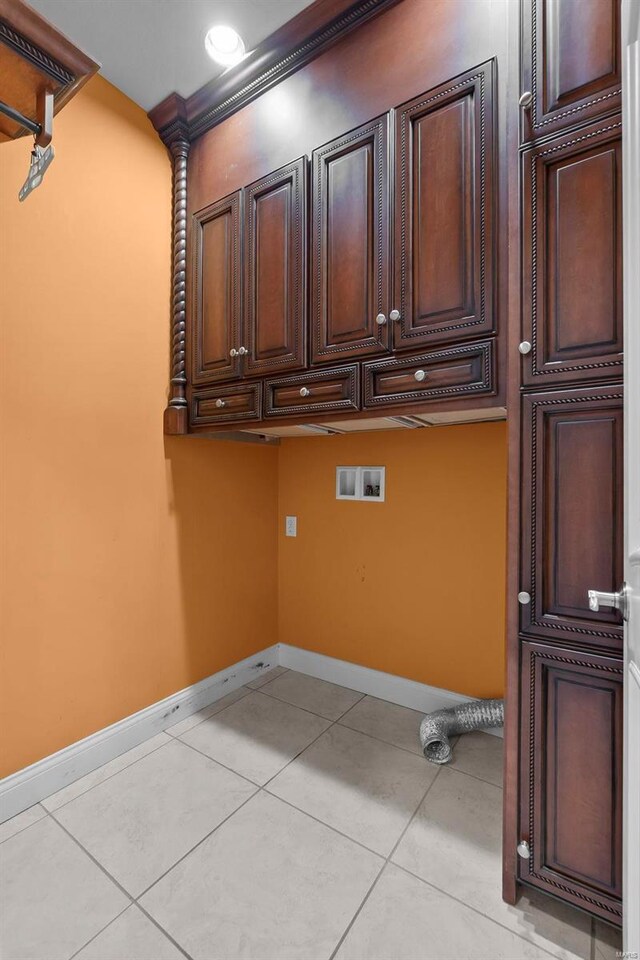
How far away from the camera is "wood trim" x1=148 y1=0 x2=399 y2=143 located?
1429 millimetres

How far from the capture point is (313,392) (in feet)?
4.96

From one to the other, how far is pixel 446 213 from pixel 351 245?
33cm

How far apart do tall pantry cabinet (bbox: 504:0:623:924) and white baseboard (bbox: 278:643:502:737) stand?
0.81m

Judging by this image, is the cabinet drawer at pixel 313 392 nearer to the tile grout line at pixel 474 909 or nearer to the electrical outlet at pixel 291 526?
the electrical outlet at pixel 291 526

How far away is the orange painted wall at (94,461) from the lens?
147cm

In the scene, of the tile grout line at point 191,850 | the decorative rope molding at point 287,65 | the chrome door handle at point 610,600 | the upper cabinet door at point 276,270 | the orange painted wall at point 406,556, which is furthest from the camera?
the orange painted wall at point 406,556

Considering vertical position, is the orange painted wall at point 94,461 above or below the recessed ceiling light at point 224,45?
below

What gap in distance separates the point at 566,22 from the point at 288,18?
3.30ft

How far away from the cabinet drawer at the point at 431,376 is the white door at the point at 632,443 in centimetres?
37

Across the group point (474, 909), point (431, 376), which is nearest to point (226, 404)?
point (431, 376)

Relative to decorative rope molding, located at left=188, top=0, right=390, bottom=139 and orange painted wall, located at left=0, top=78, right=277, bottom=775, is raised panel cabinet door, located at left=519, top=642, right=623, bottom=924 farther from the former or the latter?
decorative rope molding, located at left=188, top=0, right=390, bottom=139

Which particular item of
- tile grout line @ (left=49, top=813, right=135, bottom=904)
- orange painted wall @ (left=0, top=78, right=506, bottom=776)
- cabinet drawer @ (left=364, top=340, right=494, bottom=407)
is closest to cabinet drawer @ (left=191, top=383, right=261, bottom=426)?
orange painted wall @ (left=0, top=78, right=506, bottom=776)

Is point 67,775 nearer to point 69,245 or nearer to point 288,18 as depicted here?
point 69,245

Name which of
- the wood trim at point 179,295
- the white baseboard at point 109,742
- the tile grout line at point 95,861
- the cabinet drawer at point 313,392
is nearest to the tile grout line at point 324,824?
the tile grout line at point 95,861
